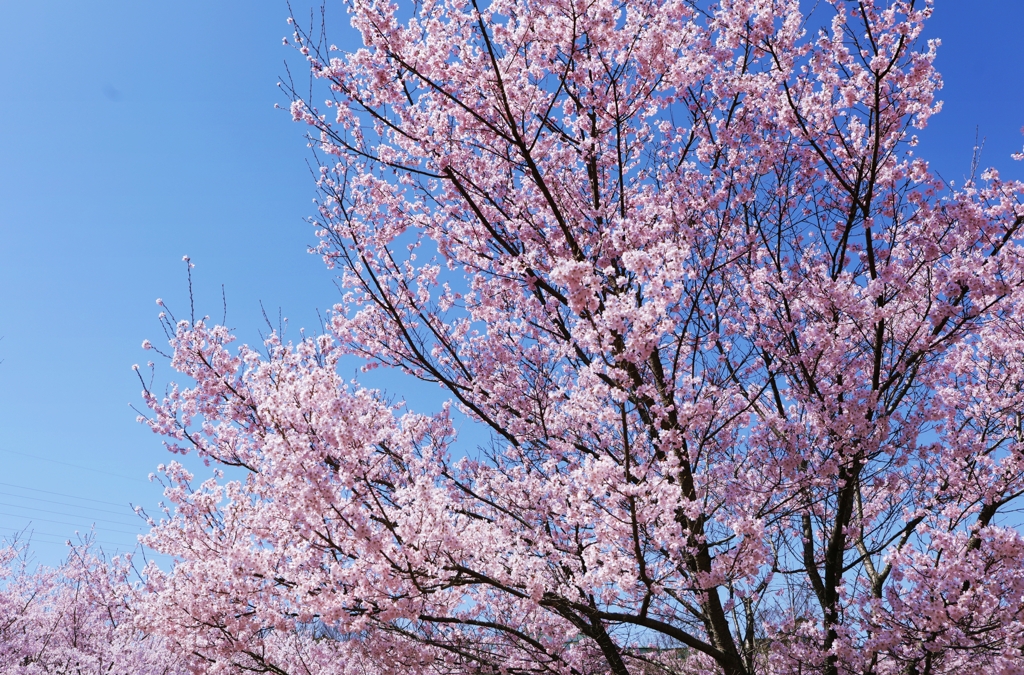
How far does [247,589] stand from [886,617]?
6621mm

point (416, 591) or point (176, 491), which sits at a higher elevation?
point (176, 491)

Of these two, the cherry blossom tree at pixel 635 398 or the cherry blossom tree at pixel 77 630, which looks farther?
the cherry blossom tree at pixel 77 630

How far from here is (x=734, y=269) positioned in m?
8.88

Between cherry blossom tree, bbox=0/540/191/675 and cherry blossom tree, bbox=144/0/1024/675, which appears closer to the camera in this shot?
cherry blossom tree, bbox=144/0/1024/675

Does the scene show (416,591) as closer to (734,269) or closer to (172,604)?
(172,604)

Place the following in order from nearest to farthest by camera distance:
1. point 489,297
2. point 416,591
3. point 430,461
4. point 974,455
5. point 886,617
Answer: point 416,591, point 886,617, point 430,461, point 974,455, point 489,297

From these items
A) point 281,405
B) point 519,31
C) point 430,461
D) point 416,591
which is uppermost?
point 519,31

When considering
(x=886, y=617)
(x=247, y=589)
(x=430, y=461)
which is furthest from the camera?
(x=430, y=461)

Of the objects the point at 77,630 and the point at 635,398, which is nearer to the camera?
the point at 635,398

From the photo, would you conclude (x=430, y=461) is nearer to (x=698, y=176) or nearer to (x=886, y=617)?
(x=698, y=176)

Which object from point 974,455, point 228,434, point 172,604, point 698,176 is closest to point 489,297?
point 698,176

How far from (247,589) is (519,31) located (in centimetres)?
612

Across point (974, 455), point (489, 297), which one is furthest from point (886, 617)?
point (489, 297)

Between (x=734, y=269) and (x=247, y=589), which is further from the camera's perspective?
(x=734, y=269)
